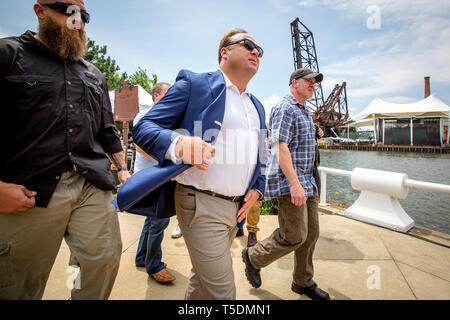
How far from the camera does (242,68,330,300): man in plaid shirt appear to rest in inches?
89.0

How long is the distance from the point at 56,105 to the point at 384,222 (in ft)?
15.8

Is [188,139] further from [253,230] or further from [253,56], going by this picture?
[253,230]

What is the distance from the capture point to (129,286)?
2.47 meters

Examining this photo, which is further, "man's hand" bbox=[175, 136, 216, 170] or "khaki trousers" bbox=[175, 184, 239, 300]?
"khaki trousers" bbox=[175, 184, 239, 300]

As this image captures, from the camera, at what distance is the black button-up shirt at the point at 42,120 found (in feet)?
4.26

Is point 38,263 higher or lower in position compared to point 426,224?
higher

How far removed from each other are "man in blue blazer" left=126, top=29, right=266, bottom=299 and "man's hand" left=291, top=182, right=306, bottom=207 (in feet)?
2.32

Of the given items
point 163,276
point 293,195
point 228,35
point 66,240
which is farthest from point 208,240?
point 163,276

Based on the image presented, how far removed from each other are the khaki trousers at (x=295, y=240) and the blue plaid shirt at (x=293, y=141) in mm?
136

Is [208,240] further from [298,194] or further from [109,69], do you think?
[109,69]

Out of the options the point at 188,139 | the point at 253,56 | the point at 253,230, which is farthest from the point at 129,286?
the point at 253,56

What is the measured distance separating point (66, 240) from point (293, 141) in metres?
2.06

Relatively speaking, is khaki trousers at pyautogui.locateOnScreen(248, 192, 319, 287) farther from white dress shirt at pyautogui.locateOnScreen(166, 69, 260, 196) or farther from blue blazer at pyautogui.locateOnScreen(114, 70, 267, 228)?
blue blazer at pyautogui.locateOnScreen(114, 70, 267, 228)

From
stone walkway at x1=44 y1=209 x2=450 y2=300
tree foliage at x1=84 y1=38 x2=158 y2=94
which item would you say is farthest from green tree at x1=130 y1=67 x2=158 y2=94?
stone walkway at x1=44 y1=209 x2=450 y2=300
